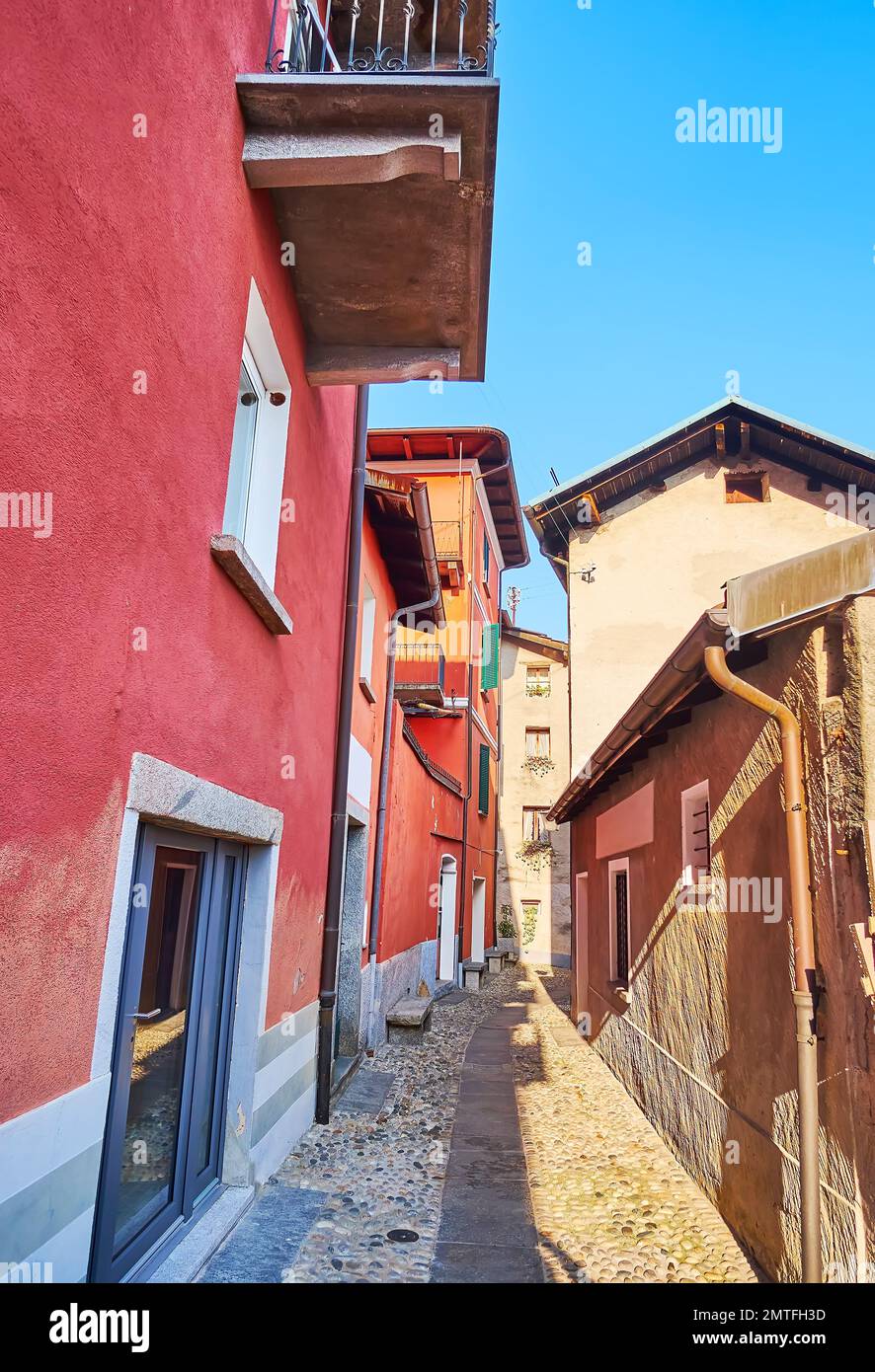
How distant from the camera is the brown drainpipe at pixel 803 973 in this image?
127 inches

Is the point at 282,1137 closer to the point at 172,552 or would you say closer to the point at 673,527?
the point at 172,552

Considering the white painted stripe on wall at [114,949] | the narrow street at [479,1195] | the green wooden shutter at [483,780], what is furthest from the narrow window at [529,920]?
the white painted stripe on wall at [114,949]

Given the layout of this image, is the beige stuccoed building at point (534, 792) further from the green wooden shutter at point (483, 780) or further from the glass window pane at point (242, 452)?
the glass window pane at point (242, 452)

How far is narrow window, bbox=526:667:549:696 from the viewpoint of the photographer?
2320cm

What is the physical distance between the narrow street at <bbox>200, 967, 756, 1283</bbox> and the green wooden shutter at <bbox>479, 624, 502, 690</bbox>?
1065 centimetres

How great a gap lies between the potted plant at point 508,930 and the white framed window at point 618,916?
479 inches

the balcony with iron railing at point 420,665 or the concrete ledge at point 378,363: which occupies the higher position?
the balcony with iron railing at point 420,665

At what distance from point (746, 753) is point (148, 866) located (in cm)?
305

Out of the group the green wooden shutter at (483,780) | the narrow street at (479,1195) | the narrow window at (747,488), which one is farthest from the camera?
the green wooden shutter at (483,780)

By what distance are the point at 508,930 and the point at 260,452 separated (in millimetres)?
18444

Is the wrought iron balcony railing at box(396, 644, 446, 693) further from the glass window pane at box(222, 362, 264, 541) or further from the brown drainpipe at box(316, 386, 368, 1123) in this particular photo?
the glass window pane at box(222, 362, 264, 541)

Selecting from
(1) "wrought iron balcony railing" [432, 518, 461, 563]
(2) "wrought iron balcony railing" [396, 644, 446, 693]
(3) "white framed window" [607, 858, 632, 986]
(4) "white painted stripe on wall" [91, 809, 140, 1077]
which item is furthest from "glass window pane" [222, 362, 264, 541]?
(1) "wrought iron balcony railing" [432, 518, 461, 563]
